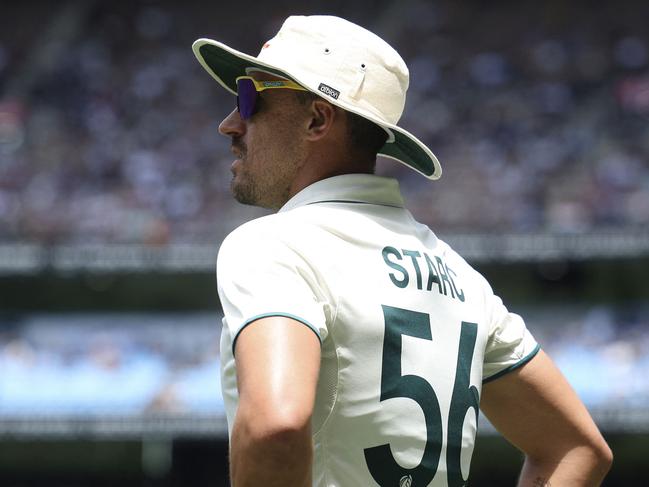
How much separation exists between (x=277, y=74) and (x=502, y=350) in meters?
0.66

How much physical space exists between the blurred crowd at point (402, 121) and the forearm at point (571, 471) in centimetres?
1119

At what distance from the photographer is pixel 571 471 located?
84.3 inches

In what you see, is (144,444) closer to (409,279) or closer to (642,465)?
(642,465)

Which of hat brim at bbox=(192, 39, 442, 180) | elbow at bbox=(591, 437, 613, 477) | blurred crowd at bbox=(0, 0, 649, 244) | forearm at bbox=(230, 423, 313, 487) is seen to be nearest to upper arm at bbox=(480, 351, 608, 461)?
elbow at bbox=(591, 437, 613, 477)

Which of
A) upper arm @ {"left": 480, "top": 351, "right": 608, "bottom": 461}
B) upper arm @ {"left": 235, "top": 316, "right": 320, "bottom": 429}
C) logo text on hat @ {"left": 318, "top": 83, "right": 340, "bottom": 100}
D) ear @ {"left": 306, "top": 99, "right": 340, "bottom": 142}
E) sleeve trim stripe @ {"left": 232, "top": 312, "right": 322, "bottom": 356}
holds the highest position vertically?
logo text on hat @ {"left": 318, "top": 83, "right": 340, "bottom": 100}

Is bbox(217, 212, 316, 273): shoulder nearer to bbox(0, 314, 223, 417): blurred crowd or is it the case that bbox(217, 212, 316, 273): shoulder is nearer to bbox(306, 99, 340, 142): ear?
bbox(306, 99, 340, 142): ear

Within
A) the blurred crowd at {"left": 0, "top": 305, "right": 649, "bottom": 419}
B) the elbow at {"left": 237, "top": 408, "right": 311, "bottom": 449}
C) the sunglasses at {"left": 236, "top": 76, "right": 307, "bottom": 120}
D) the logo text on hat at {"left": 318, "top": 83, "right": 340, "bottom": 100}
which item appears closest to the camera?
the elbow at {"left": 237, "top": 408, "right": 311, "bottom": 449}

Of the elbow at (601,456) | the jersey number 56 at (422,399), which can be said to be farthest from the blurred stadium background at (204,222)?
the jersey number 56 at (422,399)

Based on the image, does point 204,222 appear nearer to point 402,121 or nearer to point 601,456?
point 402,121

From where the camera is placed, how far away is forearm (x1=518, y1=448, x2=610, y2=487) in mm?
2139

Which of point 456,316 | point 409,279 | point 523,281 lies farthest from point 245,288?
point 523,281

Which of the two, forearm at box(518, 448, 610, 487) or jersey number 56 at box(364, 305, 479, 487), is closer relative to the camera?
jersey number 56 at box(364, 305, 479, 487)

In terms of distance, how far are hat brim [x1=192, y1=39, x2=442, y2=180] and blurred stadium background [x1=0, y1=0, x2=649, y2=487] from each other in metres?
10.7

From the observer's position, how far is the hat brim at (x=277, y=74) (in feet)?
6.77
